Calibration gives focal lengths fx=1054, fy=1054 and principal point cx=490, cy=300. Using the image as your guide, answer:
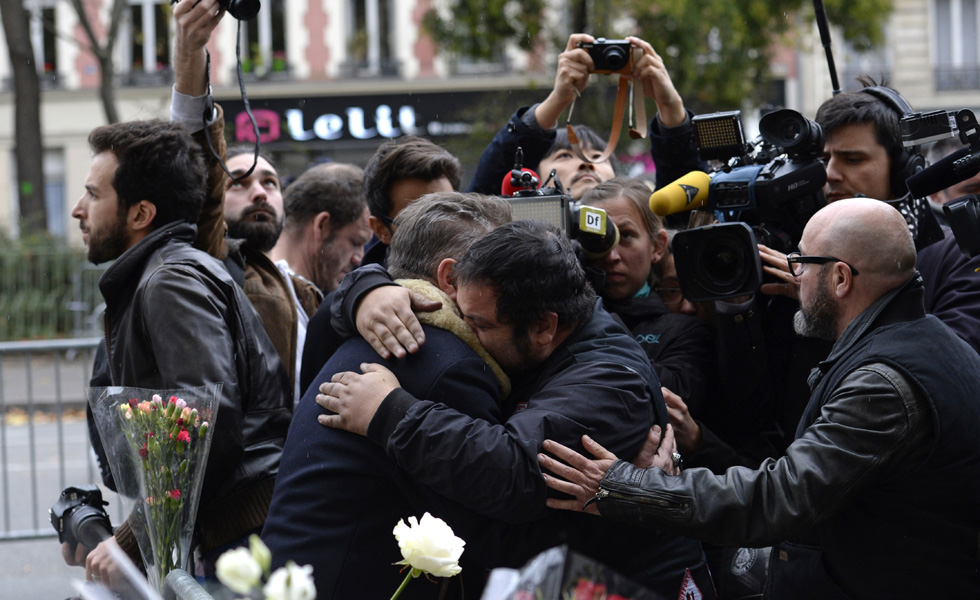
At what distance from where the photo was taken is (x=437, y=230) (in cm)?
265

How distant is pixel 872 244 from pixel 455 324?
998 millimetres

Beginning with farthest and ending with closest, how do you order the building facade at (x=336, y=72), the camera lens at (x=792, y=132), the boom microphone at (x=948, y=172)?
the building facade at (x=336, y=72) → the camera lens at (x=792, y=132) → the boom microphone at (x=948, y=172)

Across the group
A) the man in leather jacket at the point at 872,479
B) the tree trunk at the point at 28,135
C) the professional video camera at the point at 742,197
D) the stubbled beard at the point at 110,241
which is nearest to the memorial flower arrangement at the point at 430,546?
the man in leather jacket at the point at 872,479

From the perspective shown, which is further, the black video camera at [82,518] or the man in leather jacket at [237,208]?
the man in leather jacket at [237,208]

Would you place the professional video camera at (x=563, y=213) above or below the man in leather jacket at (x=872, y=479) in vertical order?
above

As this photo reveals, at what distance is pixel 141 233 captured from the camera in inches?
126

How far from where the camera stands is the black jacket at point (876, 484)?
2266 mm

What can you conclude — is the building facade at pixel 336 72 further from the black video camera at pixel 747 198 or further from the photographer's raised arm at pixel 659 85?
the black video camera at pixel 747 198

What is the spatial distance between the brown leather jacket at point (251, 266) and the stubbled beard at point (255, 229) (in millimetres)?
473

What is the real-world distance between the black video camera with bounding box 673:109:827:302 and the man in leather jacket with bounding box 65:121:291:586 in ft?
4.16

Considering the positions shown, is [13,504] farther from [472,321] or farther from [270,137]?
[270,137]

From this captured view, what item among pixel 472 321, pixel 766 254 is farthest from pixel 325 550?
pixel 766 254

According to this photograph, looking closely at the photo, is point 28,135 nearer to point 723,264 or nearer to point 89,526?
point 89,526

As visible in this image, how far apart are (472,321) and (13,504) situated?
21.2 feet
